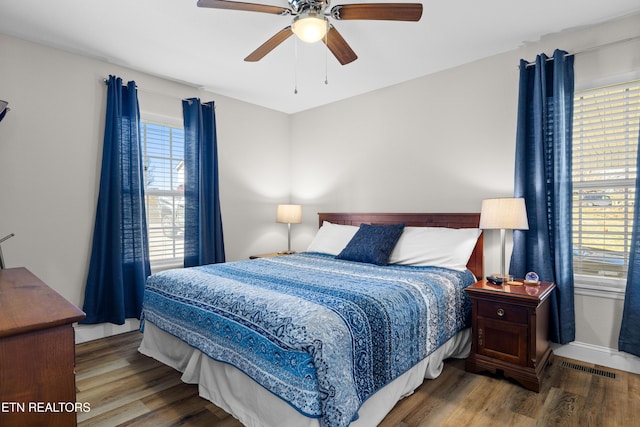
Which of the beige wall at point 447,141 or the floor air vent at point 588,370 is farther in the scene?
the beige wall at point 447,141

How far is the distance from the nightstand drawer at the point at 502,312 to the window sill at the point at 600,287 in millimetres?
787

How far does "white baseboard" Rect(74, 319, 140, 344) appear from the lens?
3.09 m

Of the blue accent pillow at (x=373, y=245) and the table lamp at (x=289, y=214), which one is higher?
the table lamp at (x=289, y=214)

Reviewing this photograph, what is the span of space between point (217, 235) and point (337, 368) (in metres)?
2.76

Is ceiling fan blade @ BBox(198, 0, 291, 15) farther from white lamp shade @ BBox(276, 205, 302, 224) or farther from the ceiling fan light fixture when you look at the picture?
white lamp shade @ BBox(276, 205, 302, 224)

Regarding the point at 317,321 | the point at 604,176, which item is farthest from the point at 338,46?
the point at 604,176

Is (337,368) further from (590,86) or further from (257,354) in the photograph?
(590,86)

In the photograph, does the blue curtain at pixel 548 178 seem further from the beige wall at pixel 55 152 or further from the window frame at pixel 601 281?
the beige wall at pixel 55 152

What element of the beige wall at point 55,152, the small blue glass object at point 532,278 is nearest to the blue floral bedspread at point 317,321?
the small blue glass object at point 532,278

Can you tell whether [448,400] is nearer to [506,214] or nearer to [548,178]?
[506,214]

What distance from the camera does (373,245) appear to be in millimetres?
3193

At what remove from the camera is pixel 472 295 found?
251 cm

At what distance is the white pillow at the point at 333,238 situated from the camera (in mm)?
3680

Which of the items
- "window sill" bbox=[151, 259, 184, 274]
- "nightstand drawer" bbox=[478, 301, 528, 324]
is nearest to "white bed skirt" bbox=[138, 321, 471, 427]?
"nightstand drawer" bbox=[478, 301, 528, 324]
